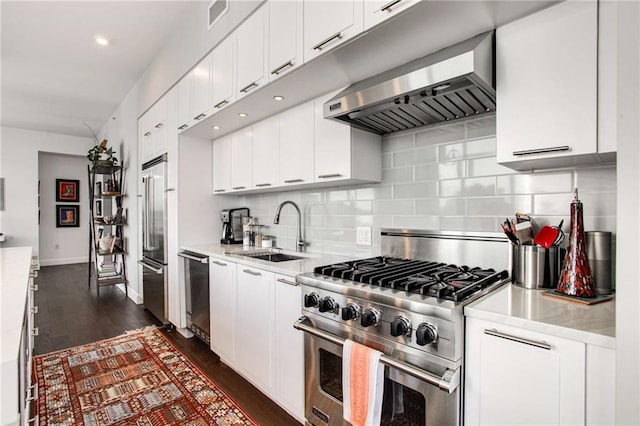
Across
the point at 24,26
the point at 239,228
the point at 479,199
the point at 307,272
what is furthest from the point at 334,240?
the point at 24,26

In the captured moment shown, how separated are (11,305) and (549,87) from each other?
204cm

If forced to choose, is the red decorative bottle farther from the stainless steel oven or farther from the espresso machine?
the espresso machine

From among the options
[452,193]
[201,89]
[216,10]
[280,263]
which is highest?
[216,10]

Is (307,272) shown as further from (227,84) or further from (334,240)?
(227,84)

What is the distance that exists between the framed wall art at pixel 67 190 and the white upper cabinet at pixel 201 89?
266 inches

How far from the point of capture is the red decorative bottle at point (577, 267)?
4.03 feet

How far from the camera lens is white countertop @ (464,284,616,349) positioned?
3.05 feet

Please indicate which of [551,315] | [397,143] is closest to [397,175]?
[397,143]

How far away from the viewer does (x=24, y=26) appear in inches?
130

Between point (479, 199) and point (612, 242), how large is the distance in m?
0.57

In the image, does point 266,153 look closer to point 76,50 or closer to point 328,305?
point 328,305

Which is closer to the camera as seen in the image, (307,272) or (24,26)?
(307,272)

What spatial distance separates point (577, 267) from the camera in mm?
1241

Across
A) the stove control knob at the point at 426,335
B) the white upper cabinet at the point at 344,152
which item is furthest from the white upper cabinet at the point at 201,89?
the stove control knob at the point at 426,335
